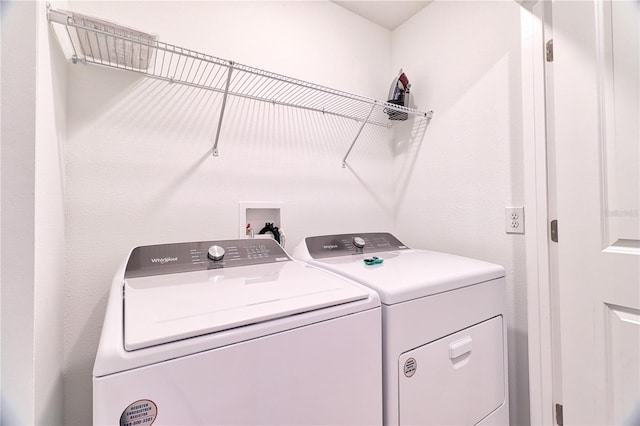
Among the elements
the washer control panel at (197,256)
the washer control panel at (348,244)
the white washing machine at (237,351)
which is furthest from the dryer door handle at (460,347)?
the washer control panel at (197,256)

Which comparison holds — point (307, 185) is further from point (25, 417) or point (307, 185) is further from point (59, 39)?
point (25, 417)

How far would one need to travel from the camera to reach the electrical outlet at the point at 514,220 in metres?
1.31

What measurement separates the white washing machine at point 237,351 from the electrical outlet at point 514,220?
955mm

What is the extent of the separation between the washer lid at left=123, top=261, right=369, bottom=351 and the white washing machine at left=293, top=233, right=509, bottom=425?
0.15 m

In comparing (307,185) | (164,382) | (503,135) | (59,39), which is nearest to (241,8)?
(59,39)

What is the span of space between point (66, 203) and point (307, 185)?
109 cm

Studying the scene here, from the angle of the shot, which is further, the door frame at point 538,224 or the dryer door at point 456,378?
the door frame at point 538,224

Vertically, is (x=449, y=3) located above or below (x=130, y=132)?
above

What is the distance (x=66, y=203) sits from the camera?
1042 millimetres

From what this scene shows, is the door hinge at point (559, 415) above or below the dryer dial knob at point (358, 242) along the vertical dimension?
below

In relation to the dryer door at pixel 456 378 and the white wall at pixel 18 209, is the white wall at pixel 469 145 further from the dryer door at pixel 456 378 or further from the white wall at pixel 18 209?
the white wall at pixel 18 209

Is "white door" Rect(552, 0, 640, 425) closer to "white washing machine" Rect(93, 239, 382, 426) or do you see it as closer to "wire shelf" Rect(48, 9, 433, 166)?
"wire shelf" Rect(48, 9, 433, 166)

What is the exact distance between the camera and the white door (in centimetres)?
100

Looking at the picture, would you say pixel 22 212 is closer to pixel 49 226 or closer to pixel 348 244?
pixel 49 226
